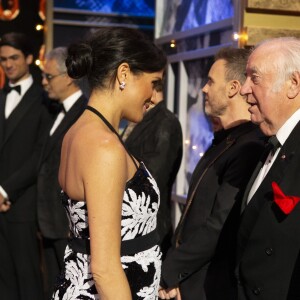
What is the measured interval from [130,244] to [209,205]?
30.6 inches

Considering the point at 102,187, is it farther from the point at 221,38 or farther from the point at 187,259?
the point at 221,38

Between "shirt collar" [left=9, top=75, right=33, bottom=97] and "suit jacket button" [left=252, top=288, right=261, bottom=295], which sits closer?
"suit jacket button" [left=252, top=288, right=261, bottom=295]

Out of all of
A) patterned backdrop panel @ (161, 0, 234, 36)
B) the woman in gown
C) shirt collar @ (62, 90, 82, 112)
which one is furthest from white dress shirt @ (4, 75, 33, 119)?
the woman in gown

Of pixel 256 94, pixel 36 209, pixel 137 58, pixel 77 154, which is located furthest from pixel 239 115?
pixel 36 209

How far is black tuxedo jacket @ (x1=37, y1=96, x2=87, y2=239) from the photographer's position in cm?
532

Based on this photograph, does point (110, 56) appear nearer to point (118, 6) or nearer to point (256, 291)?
point (256, 291)

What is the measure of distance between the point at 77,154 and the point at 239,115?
1216 millimetres

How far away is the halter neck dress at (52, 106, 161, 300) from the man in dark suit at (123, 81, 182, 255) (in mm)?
1692

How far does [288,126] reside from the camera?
287 centimetres

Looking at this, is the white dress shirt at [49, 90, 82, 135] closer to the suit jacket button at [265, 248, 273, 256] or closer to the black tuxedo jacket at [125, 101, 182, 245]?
the black tuxedo jacket at [125, 101, 182, 245]

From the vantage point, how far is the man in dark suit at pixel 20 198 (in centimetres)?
583

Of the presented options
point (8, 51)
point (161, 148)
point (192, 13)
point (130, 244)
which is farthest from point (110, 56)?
point (8, 51)

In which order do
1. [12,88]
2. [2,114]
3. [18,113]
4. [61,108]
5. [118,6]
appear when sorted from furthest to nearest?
[118,6], [12,88], [2,114], [18,113], [61,108]

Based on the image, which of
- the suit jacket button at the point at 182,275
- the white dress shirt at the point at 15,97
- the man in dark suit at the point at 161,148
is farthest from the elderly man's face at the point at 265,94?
the white dress shirt at the point at 15,97
